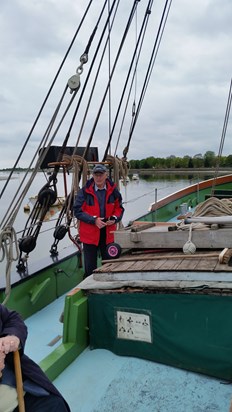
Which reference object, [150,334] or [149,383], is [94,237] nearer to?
[150,334]

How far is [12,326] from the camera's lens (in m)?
1.55

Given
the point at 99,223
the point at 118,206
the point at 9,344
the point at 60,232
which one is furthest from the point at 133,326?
the point at 60,232

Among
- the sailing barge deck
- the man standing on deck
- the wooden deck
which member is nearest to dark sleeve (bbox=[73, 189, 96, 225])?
the man standing on deck

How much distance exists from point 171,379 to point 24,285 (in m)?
1.65

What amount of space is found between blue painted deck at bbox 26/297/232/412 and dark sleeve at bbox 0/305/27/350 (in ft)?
3.28

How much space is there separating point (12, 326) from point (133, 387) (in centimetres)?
124

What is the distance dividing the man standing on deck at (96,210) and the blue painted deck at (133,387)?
1.09 m

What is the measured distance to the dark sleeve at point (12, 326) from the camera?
59.3 inches

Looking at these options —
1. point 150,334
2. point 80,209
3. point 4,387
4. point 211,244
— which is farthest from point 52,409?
point 80,209

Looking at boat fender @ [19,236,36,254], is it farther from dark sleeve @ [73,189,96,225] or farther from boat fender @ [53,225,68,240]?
dark sleeve @ [73,189,96,225]

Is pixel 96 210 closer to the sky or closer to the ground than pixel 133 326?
closer to the sky

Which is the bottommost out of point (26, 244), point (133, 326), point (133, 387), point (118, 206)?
point (133, 387)

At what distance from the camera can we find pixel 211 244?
3055mm

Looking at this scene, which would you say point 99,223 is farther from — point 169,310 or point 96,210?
point 169,310
